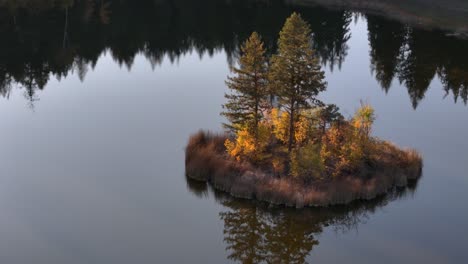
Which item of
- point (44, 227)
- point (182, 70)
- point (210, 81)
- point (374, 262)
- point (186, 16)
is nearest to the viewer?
point (374, 262)

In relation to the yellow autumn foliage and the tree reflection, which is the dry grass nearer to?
the yellow autumn foliage

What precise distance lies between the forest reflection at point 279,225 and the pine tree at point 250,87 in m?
7.80

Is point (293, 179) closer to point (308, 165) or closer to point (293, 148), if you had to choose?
point (308, 165)

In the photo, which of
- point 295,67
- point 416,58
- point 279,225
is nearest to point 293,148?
point 295,67

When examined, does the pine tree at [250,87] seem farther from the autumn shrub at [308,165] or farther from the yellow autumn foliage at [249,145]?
the autumn shrub at [308,165]

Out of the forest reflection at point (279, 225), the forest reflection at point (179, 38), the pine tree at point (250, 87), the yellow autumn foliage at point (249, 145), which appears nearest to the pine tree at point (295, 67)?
the pine tree at point (250, 87)

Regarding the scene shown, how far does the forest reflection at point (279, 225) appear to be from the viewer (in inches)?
1826

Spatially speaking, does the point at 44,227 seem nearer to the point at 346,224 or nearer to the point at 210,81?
the point at 346,224

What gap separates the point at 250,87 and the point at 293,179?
9.97 metres

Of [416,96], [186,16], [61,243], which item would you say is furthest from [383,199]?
[186,16]

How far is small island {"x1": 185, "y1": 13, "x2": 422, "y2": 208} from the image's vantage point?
53031 millimetres

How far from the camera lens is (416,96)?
8738cm

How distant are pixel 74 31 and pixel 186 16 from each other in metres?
31.9

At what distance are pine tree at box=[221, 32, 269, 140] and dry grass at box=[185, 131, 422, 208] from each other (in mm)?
4074
